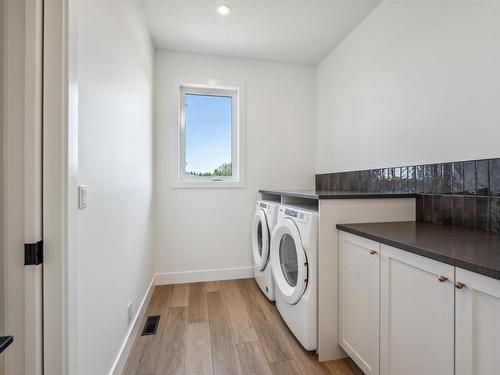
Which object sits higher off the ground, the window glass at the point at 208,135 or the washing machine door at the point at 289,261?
the window glass at the point at 208,135

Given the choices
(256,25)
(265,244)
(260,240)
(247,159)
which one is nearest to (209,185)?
(247,159)

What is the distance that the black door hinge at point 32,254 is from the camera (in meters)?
0.71

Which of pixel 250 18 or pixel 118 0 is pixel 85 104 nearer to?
pixel 118 0

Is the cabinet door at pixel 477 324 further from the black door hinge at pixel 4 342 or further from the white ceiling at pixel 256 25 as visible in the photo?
the white ceiling at pixel 256 25

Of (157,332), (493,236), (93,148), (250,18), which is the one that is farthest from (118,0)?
(493,236)

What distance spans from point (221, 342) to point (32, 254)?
1303 millimetres

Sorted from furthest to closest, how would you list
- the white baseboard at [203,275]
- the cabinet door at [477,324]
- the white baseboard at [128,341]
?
the white baseboard at [203,275] < the white baseboard at [128,341] < the cabinet door at [477,324]

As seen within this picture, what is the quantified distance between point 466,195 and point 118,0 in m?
2.20

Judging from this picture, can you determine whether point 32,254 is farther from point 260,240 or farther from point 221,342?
point 260,240

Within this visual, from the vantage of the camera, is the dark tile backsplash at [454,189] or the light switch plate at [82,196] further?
the dark tile backsplash at [454,189]

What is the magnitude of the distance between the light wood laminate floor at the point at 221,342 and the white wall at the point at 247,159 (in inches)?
19.7

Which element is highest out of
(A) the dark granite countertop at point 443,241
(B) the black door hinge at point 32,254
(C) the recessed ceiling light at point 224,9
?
(C) the recessed ceiling light at point 224,9

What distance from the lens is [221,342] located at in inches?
62.8

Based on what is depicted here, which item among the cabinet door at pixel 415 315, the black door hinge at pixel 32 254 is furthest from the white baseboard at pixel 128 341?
the cabinet door at pixel 415 315
